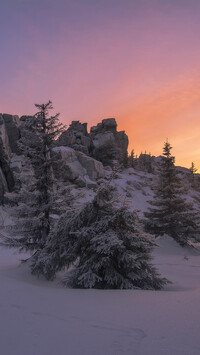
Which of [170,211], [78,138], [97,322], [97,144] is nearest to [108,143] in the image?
[97,144]

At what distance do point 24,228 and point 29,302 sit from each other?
542 centimetres

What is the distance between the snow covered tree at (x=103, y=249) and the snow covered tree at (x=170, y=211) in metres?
11.4

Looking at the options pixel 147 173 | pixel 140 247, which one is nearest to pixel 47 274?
pixel 140 247

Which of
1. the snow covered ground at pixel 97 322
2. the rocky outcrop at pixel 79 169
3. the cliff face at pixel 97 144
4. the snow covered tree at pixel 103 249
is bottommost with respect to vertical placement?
the snow covered ground at pixel 97 322

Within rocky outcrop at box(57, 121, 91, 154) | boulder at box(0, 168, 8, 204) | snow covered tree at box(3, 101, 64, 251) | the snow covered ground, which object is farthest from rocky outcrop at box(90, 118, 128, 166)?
the snow covered ground

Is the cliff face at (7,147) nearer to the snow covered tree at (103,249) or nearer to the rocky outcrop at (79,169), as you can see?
the rocky outcrop at (79,169)

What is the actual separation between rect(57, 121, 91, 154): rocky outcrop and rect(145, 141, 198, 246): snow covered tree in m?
26.8

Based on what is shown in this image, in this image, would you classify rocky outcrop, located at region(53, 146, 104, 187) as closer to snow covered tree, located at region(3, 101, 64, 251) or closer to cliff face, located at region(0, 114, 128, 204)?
cliff face, located at region(0, 114, 128, 204)

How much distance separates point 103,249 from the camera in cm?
623

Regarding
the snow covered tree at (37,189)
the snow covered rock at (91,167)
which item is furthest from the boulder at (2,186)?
the snow covered tree at (37,189)

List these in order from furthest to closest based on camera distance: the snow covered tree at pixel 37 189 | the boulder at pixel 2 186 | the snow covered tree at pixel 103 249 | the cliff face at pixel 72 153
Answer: the boulder at pixel 2 186
the cliff face at pixel 72 153
the snow covered tree at pixel 37 189
the snow covered tree at pixel 103 249

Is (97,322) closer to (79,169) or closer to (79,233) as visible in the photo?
(79,233)

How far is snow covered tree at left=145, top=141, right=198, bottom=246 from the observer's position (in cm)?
1752

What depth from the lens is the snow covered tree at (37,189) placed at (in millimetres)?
9820
